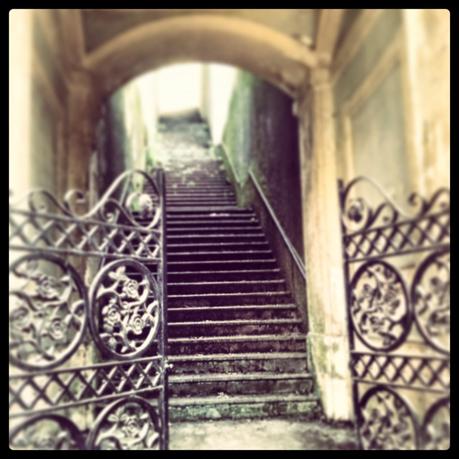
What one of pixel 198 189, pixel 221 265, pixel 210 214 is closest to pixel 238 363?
pixel 221 265

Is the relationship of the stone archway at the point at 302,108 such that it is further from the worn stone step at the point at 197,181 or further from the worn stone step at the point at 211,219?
the worn stone step at the point at 197,181

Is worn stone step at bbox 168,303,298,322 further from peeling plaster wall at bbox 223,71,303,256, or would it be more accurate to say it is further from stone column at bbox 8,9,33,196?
stone column at bbox 8,9,33,196

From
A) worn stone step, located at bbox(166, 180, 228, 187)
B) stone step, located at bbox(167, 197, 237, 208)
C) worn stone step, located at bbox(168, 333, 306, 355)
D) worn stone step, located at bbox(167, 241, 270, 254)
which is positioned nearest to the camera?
worn stone step, located at bbox(168, 333, 306, 355)

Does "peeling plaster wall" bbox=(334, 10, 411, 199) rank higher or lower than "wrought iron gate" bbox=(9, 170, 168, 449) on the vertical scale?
higher

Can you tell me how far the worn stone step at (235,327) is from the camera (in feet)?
18.5

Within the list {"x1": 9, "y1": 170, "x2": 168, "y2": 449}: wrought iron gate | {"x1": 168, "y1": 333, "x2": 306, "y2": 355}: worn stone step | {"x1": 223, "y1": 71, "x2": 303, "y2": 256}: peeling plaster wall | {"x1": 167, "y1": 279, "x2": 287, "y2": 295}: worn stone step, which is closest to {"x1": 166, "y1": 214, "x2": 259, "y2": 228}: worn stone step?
{"x1": 223, "y1": 71, "x2": 303, "y2": 256}: peeling plaster wall

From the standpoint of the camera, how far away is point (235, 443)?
380 cm

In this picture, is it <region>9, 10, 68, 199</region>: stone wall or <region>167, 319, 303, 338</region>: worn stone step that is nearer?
<region>9, 10, 68, 199</region>: stone wall

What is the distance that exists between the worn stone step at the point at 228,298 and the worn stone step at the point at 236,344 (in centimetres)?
71

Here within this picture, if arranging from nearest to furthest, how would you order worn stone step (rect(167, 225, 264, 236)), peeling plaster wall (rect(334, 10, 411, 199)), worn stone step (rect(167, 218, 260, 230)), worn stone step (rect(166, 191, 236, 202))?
peeling plaster wall (rect(334, 10, 411, 199)) < worn stone step (rect(167, 225, 264, 236)) < worn stone step (rect(167, 218, 260, 230)) < worn stone step (rect(166, 191, 236, 202))

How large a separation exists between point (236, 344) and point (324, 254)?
150 cm

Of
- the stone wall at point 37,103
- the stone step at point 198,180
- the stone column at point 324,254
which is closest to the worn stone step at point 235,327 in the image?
the stone column at point 324,254

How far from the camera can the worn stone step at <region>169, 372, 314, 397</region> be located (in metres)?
4.81

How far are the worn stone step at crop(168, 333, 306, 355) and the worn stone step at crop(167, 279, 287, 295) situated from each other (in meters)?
0.98
